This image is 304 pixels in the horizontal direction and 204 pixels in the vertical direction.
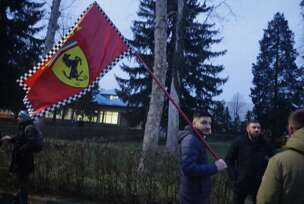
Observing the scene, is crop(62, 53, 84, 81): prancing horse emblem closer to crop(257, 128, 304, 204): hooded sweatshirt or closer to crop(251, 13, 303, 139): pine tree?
crop(257, 128, 304, 204): hooded sweatshirt

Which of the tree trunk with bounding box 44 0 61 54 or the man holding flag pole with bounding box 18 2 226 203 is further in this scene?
the tree trunk with bounding box 44 0 61 54

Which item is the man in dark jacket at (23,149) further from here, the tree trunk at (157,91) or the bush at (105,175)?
the tree trunk at (157,91)

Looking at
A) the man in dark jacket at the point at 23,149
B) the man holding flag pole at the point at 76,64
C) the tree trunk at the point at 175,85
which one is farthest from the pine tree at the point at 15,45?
the man holding flag pole at the point at 76,64

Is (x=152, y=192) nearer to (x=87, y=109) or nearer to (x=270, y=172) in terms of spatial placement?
(x=270, y=172)

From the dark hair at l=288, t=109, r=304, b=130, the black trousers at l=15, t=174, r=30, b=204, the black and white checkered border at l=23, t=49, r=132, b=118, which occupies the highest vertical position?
the black and white checkered border at l=23, t=49, r=132, b=118

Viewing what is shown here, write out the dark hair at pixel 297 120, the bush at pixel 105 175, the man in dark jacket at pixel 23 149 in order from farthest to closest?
the bush at pixel 105 175 < the man in dark jacket at pixel 23 149 < the dark hair at pixel 297 120

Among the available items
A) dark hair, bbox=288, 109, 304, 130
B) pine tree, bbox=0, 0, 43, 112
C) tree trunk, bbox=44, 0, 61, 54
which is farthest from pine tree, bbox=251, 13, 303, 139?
dark hair, bbox=288, 109, 304, 130

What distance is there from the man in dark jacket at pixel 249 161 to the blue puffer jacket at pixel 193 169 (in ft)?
6.60

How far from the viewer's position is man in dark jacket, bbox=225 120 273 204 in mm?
7078

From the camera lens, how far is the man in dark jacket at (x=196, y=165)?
499 cm

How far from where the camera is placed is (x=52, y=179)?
9.23 m

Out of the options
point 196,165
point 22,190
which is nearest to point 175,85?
point 22,190

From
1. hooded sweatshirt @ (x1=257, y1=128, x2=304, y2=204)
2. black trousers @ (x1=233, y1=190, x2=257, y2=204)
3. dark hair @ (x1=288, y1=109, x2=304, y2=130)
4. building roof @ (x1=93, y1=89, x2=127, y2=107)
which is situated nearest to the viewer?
hooded sweatshirt @ (x1=257, y1=128, x2=304, y2=204)

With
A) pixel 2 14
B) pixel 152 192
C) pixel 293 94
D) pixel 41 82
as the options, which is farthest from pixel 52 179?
pixel 293 94
